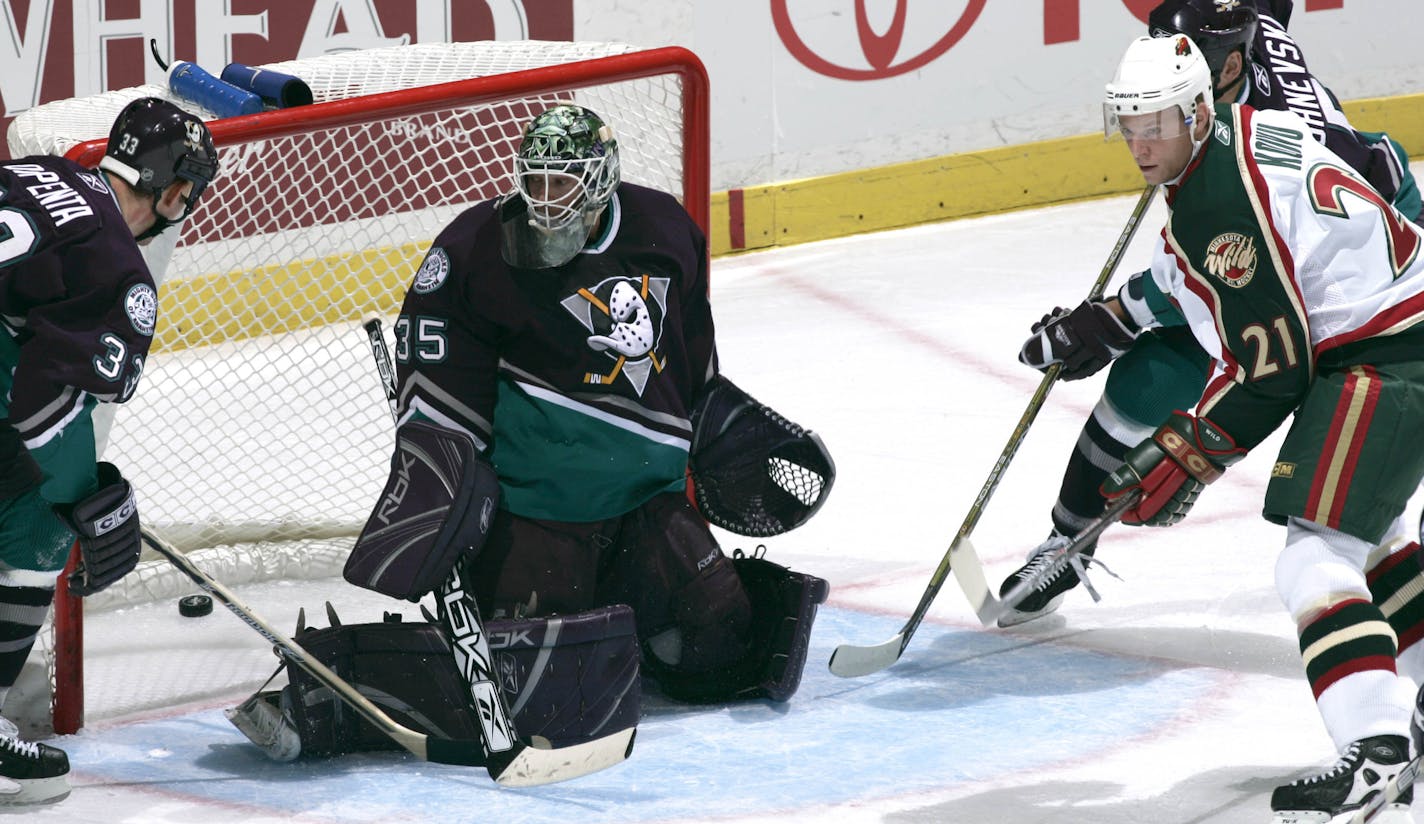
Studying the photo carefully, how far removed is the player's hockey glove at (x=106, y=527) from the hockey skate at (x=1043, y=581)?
4.67 feet

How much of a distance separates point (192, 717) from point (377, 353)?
0.64 meters

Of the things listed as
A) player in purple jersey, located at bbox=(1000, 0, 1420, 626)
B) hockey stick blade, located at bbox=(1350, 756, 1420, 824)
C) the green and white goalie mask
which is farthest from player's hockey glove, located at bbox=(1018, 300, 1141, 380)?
hockey stick blade, located at bbox=(1350, 756, 1420, 824)

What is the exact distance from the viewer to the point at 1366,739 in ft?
8.45

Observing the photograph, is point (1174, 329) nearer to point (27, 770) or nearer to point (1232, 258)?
point (1232, 258)

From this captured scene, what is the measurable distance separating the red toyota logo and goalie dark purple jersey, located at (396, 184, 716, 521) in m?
2.96

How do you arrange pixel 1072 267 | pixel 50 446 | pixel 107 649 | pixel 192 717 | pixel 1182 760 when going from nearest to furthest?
pixel 50 446
pixel 1182 760
pixel 192 717
pixel 107 649
pixel 1072 267

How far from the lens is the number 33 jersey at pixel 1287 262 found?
9.00 feet

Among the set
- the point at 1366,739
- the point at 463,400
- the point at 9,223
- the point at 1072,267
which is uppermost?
the point at 9,223

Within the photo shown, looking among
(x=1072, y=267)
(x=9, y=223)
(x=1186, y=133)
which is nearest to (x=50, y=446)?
(x=9, y=223)

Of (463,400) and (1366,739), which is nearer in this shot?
(1366,739)

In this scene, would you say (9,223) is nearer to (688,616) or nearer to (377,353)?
(377,353)

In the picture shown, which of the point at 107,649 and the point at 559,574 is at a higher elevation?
the point at 559,574

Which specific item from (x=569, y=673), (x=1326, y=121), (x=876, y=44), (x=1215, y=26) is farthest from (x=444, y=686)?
(x=876, y=44)

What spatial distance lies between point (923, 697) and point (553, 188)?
1014mm
